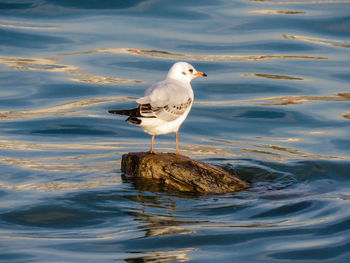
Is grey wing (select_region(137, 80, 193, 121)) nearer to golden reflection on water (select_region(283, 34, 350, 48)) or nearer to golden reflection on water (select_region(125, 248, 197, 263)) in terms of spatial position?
golden reflection on water (select_region(125, 248, 197, 263))

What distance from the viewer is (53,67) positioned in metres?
15.0

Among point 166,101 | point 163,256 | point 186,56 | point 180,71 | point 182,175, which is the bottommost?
point 163,256

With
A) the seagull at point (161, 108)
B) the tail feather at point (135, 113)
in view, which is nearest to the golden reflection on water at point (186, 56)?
the seagull at point (161, 108)

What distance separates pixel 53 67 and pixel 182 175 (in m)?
7.73

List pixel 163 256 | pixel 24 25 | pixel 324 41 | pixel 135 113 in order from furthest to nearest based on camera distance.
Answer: pixel 24 25 < pixel 324 41 < pixel 135 113 < pixel 163 256

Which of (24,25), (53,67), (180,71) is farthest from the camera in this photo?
(24,25)

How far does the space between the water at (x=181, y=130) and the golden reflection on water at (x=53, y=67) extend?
0.13 ft

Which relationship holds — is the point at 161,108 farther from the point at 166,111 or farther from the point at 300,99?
the point at 300,99

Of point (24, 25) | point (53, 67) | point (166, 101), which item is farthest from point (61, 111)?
point (24, 25)

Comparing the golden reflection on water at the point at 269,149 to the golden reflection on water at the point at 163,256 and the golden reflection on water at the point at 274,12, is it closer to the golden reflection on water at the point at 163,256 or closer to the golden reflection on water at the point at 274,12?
the golden reflection on water at the point at 163,256

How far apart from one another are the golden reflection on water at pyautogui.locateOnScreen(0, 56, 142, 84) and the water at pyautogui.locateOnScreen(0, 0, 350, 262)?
0.04m

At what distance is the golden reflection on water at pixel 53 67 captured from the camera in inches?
559

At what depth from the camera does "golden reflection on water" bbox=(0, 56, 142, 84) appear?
1419 cm

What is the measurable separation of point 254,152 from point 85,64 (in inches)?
235
